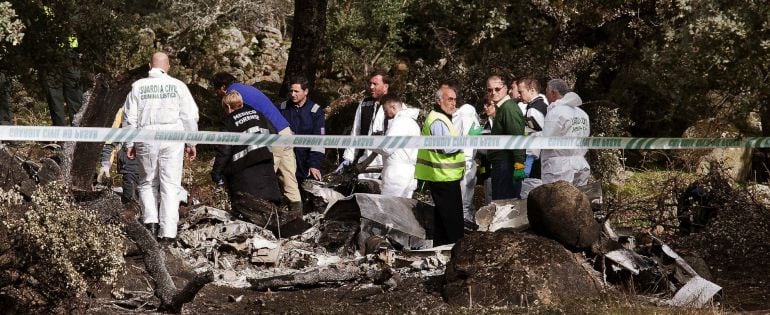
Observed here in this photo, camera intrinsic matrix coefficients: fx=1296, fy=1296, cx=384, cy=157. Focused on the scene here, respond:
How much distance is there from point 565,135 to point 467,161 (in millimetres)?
1938

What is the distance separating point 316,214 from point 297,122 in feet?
4.47

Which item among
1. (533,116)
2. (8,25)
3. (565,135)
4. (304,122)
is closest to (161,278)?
(8,25)

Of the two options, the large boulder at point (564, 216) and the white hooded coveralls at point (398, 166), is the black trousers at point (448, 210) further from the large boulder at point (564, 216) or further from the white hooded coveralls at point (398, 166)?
the large boulder at point (564, 216)

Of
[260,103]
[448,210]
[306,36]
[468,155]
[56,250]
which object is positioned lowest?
[56,250]

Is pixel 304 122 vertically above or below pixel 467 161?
above

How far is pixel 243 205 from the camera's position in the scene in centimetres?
1247

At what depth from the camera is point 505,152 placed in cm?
1223

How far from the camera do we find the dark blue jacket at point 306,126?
1413cm

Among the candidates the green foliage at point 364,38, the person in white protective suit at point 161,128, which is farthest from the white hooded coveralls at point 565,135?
the green foliage at point 364,38

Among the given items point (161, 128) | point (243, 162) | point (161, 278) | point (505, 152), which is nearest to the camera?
point (161, 278)

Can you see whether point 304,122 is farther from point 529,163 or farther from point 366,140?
point 366,140

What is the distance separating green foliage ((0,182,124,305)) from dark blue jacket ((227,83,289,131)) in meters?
4.06

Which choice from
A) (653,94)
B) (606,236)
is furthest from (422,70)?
(606,236)

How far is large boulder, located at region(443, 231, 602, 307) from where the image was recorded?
30.9 ft
